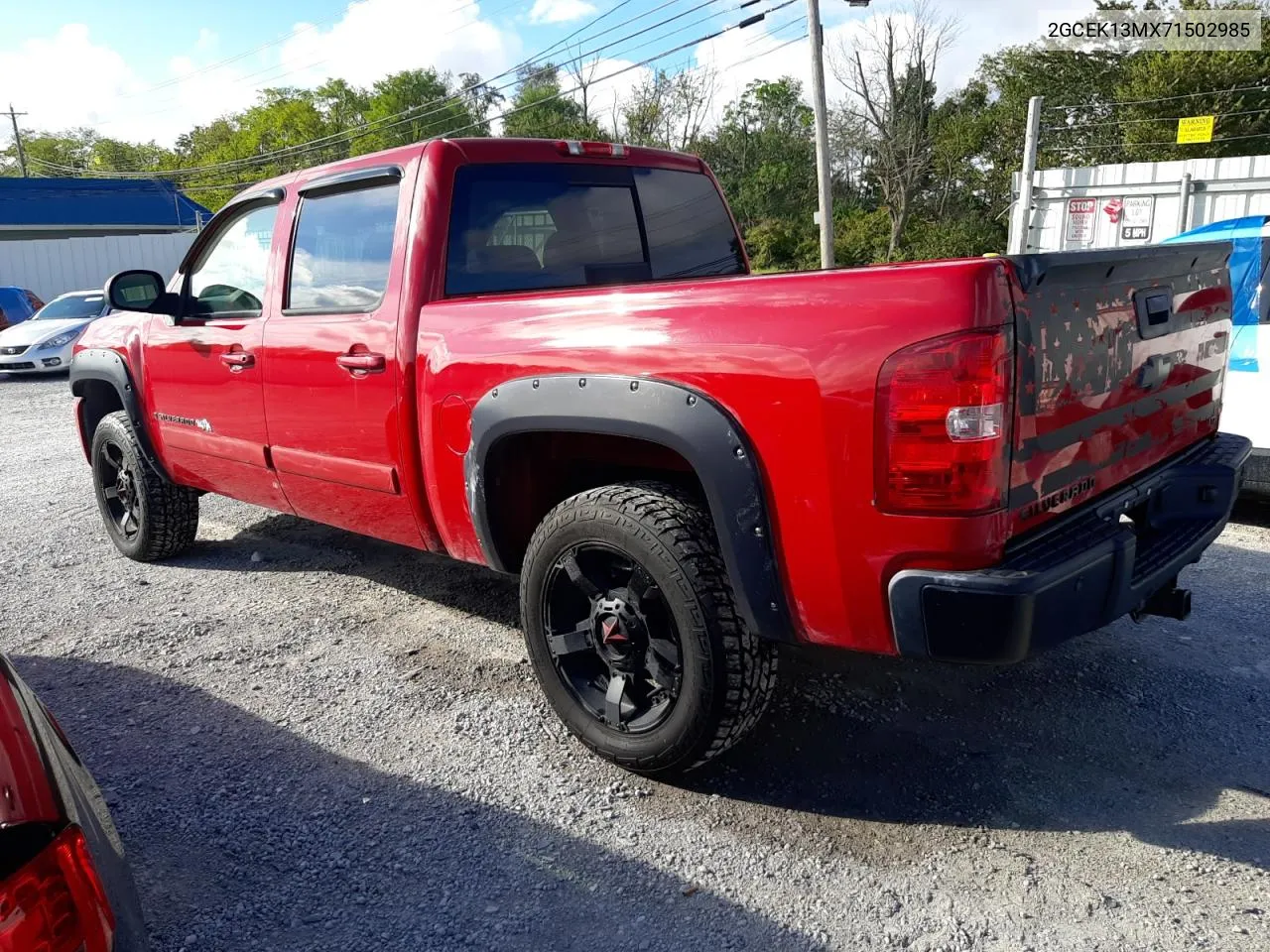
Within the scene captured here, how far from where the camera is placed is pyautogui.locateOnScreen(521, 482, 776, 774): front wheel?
262 centimetres

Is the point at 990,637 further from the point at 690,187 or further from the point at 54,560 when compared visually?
the point at 54,560

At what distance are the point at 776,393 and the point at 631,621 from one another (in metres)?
0.88

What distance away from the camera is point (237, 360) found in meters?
4.07

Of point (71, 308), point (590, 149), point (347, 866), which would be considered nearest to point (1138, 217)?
point (590, 149)

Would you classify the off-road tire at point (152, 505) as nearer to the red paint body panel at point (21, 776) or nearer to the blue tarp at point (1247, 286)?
the red paint body panel at point (21, 776)

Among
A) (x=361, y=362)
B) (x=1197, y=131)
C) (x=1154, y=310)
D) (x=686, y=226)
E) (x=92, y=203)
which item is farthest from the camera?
(x=92, y=203)

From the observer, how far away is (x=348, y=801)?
9.37ft

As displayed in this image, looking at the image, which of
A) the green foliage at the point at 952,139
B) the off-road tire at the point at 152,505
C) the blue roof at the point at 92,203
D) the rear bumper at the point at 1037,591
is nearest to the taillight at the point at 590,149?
the rear bumper at the point at 1037,591

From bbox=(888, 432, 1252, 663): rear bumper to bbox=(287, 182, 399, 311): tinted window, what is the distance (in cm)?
222

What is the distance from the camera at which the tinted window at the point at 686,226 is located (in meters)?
4.04

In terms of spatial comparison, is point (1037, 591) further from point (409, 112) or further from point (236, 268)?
point (409, 112)

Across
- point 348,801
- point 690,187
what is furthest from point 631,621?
point 690,187

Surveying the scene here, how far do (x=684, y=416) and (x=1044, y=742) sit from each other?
5.40 feet


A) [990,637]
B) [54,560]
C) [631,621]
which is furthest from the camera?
[54,560]
